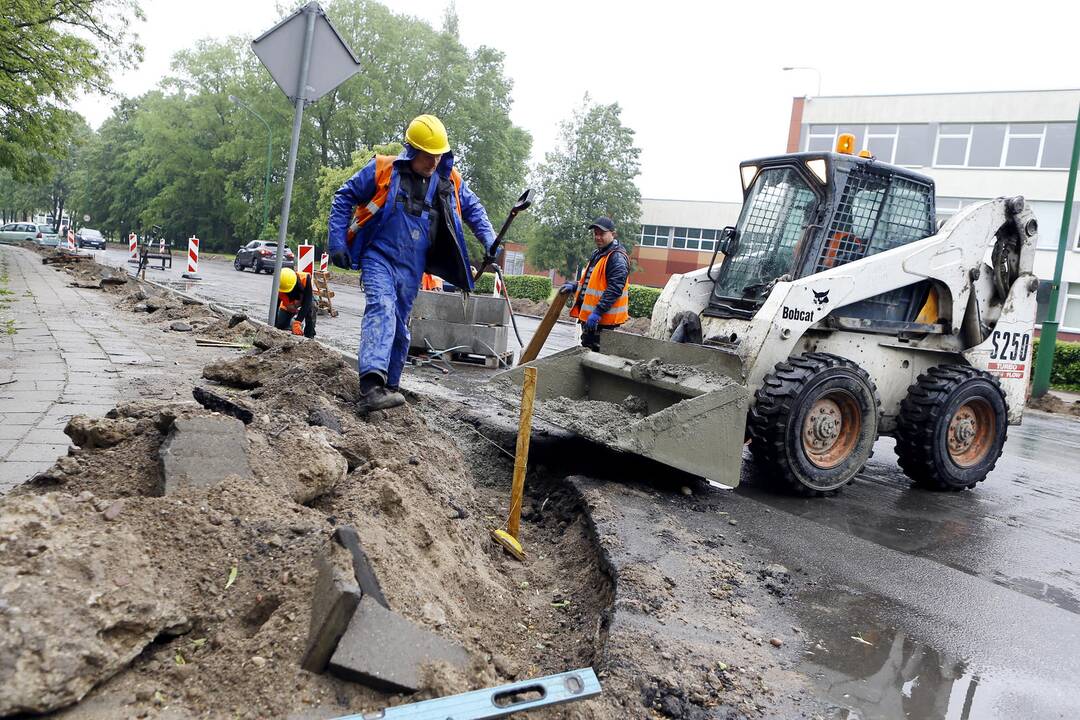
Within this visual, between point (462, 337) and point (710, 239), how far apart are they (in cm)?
4426

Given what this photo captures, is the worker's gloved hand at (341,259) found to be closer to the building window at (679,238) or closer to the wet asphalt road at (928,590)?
the wet asphalt road at (928,590)

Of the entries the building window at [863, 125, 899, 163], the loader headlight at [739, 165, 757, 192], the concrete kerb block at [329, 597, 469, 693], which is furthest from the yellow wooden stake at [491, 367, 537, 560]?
the building window at [863, 125, 899, 163]

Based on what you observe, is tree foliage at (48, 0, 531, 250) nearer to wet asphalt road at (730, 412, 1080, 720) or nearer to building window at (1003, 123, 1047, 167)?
building window at (1003, 123, 1047, 167)

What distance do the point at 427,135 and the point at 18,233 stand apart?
189 ft

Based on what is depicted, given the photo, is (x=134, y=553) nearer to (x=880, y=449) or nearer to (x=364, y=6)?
(x=880, y=449)

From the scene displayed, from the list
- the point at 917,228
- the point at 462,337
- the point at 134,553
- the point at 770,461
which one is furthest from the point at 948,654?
the point at 462,337

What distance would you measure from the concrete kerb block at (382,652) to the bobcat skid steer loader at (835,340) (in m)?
2.78

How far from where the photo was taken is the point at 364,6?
47.0 m

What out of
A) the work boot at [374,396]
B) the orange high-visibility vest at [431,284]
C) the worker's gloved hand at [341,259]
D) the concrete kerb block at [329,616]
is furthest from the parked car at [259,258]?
the concrete kerb block at [329,616]

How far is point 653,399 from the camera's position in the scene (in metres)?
6.01

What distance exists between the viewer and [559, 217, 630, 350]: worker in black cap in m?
7.81

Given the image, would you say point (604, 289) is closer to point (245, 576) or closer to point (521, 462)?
point (521, 462)

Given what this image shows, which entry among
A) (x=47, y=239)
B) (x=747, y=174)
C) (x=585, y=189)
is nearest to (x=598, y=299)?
(x=747, y=174)

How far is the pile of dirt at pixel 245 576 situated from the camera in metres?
2.06
